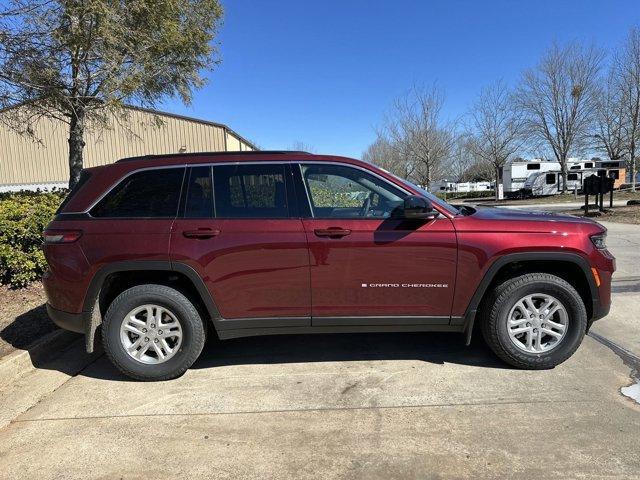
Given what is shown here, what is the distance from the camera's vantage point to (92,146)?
2744 cm

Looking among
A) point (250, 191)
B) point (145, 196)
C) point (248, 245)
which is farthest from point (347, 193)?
point (145, 196)

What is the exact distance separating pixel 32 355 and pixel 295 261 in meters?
2.61

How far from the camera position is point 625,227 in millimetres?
13398

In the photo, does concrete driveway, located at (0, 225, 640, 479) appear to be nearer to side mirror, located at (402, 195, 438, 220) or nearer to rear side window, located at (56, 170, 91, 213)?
side mirror, located at (402, 195, 438, 220)

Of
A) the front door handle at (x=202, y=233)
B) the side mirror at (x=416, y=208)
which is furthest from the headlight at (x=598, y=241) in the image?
the front door handle at (x=202, y=233)

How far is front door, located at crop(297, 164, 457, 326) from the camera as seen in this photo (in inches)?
152

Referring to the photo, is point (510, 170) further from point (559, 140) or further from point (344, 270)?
point (344, 270)

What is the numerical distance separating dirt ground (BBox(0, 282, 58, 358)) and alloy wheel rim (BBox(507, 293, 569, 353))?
4410 mm

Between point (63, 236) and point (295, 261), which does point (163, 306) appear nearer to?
point (63, 236)

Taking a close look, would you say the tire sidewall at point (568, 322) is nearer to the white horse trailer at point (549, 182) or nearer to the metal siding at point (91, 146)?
the metal siding at point (91, 146)

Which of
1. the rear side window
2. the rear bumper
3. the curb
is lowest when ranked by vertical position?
the curb

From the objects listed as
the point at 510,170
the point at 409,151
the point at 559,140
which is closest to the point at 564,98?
the point at 559,140

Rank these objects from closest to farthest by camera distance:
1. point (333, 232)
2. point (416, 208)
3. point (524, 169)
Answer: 1. point (416, 208)
2. point (333, 232)
3. point (524, 169)

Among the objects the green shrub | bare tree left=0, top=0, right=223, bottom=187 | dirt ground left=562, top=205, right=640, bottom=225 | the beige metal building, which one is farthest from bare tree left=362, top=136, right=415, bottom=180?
the green shrub
